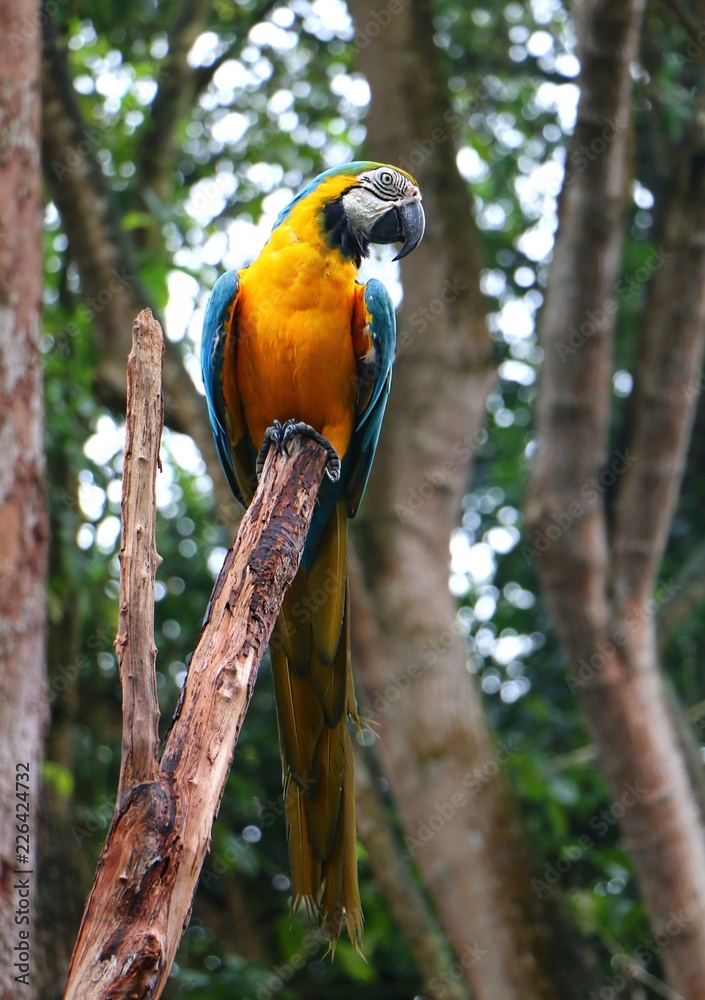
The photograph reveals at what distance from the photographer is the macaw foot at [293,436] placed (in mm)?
2604

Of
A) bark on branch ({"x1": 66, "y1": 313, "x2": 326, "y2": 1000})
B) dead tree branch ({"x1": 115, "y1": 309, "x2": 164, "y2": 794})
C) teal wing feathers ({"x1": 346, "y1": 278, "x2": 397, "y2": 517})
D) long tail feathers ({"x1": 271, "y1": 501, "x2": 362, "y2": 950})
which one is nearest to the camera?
bark on branch ({"x1": 66, "y1": 313, "x2": 326, "y2": 1000})

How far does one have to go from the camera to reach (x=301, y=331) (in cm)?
266

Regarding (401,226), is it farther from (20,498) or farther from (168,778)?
(168,778)

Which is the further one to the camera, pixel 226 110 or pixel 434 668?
pixel 226 110

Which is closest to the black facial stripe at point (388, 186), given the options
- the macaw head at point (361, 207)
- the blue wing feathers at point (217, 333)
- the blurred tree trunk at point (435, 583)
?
the macaw head at point (361, 207)

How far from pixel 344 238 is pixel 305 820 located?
5.23ft

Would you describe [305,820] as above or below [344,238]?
below

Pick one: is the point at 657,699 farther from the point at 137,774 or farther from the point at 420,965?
the point at 137,774

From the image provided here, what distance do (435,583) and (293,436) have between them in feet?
6.70

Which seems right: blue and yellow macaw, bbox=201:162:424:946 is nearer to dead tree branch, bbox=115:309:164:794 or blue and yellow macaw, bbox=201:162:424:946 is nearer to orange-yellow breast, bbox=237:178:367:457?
orange-yellow breast, bbox=237:178:367:457

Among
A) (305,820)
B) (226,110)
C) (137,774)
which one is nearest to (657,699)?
(305,820)

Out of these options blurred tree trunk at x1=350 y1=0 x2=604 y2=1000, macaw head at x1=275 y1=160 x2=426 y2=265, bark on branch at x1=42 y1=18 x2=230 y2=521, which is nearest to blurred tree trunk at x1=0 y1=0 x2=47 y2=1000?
bark on branch at x1=42 y1=18 x2=230 y2=521

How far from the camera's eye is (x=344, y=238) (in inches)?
110

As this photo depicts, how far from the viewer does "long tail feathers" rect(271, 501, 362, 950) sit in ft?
7.16
